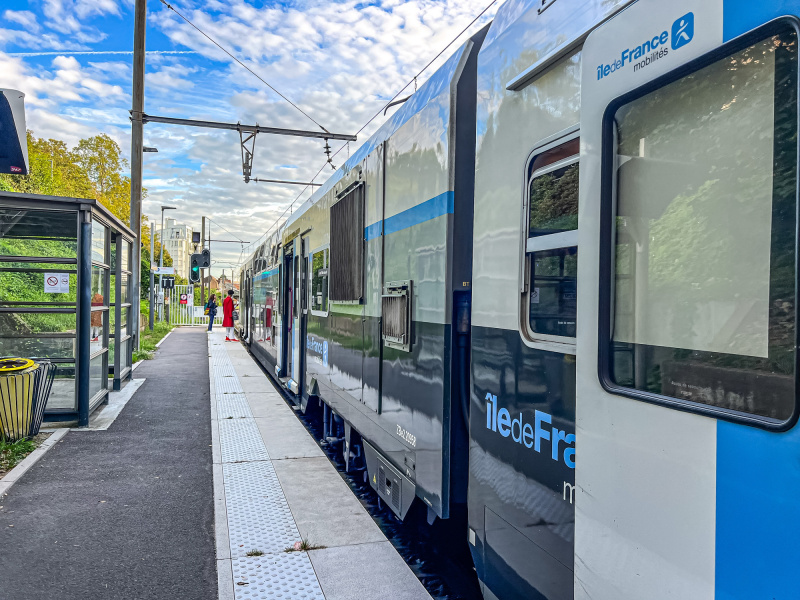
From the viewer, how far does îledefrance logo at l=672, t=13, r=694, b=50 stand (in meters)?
1.61

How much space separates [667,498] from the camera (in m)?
1.63

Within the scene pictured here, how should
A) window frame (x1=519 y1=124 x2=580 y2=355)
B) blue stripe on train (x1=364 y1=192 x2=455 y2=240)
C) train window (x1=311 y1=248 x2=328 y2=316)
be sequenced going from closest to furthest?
window frame (x1=519 y1=124 x2=580 y2=355)
blue stripe on train (x1=364 y1=192 x2=455 y2=240)
train window (x1=311 y1=248 x2=328 y2=316)

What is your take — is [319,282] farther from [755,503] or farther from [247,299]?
[247,299]

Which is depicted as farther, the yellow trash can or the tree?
the tree

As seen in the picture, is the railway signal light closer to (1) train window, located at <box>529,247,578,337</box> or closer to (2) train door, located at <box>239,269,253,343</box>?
(2) train door, located at <box>239,269,253,343</box>

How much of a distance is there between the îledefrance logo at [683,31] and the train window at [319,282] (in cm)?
485

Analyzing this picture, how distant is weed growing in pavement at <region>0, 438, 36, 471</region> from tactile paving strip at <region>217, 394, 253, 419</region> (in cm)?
231

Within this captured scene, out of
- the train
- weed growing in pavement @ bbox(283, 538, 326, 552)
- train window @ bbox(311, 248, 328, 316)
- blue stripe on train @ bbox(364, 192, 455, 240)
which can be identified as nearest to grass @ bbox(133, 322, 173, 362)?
train window @ bbox(311, 248, 328, 316)

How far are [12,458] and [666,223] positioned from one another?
6.67m

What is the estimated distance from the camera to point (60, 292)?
7.98m

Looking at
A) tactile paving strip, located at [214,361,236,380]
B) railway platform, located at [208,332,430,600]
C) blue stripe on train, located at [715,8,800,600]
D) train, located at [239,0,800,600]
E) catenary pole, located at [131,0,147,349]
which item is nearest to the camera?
blue stripe on train, located at [715,8,800,600]

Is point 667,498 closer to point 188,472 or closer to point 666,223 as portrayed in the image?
point 666,223

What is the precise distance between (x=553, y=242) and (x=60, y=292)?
7483 millimetres

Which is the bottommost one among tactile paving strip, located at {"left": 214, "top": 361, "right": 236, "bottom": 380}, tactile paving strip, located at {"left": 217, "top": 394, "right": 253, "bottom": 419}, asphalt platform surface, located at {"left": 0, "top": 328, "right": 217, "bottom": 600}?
asphalt platform surface, located at {"left": 0, "top": 328, "right": 217, "bottom": 600}
